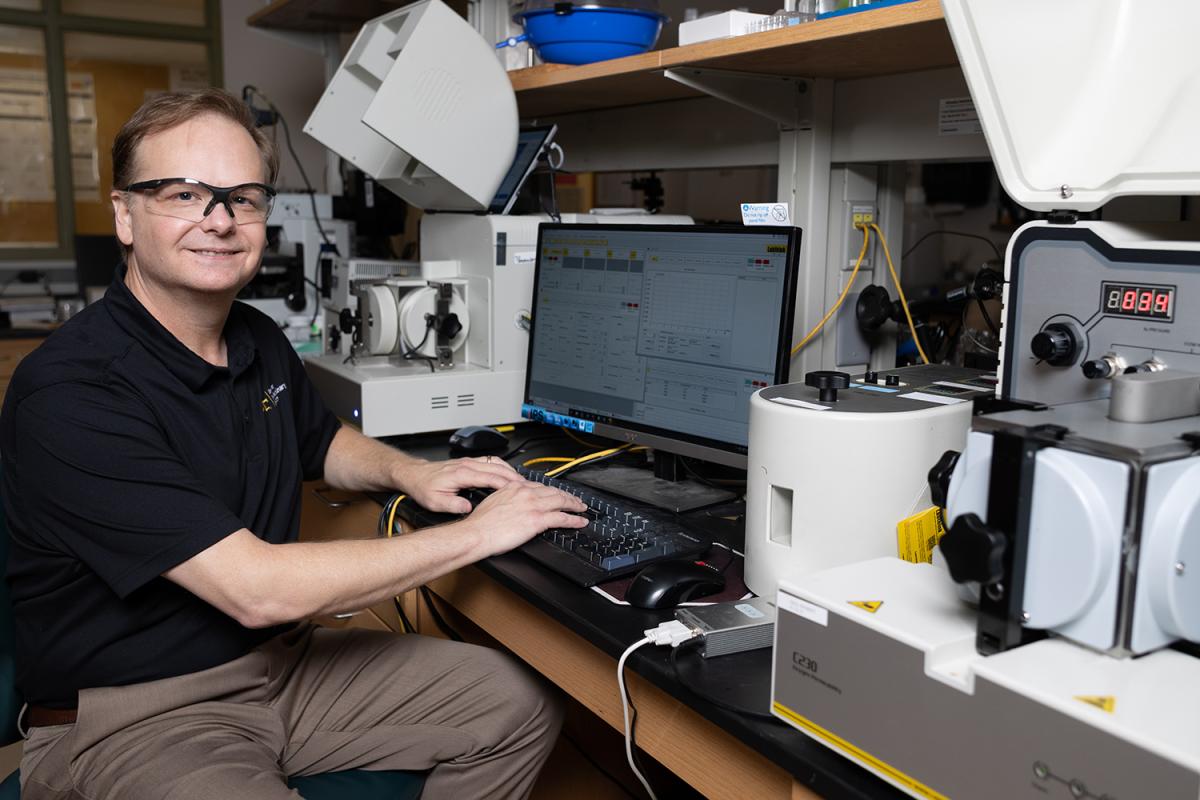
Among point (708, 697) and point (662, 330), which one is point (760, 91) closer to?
point (662, 330)

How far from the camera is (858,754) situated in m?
0.80

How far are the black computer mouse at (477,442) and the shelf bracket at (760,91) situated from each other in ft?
2.40

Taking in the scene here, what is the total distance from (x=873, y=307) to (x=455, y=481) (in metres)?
0.80

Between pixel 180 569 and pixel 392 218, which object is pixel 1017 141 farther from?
pixel 392 218

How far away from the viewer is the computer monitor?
144 centimetres

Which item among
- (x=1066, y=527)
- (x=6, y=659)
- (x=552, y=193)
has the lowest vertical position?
(x=6, y=659)

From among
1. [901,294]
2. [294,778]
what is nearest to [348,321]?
[294,778]

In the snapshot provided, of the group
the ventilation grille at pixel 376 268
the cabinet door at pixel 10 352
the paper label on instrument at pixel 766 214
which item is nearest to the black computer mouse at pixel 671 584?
the paper label on instrument at pixel 766 214

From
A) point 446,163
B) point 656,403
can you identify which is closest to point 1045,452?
point 656,403

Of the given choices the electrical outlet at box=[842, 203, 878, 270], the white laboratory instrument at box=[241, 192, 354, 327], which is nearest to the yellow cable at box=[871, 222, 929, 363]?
the electrical outlet at box=[842, 203, 878, 270]

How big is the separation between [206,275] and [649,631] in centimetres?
81

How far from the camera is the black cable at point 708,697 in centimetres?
90

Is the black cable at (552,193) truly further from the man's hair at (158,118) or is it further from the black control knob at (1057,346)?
the black control knob at (1057,346)

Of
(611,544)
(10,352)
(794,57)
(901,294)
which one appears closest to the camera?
(611,544)
